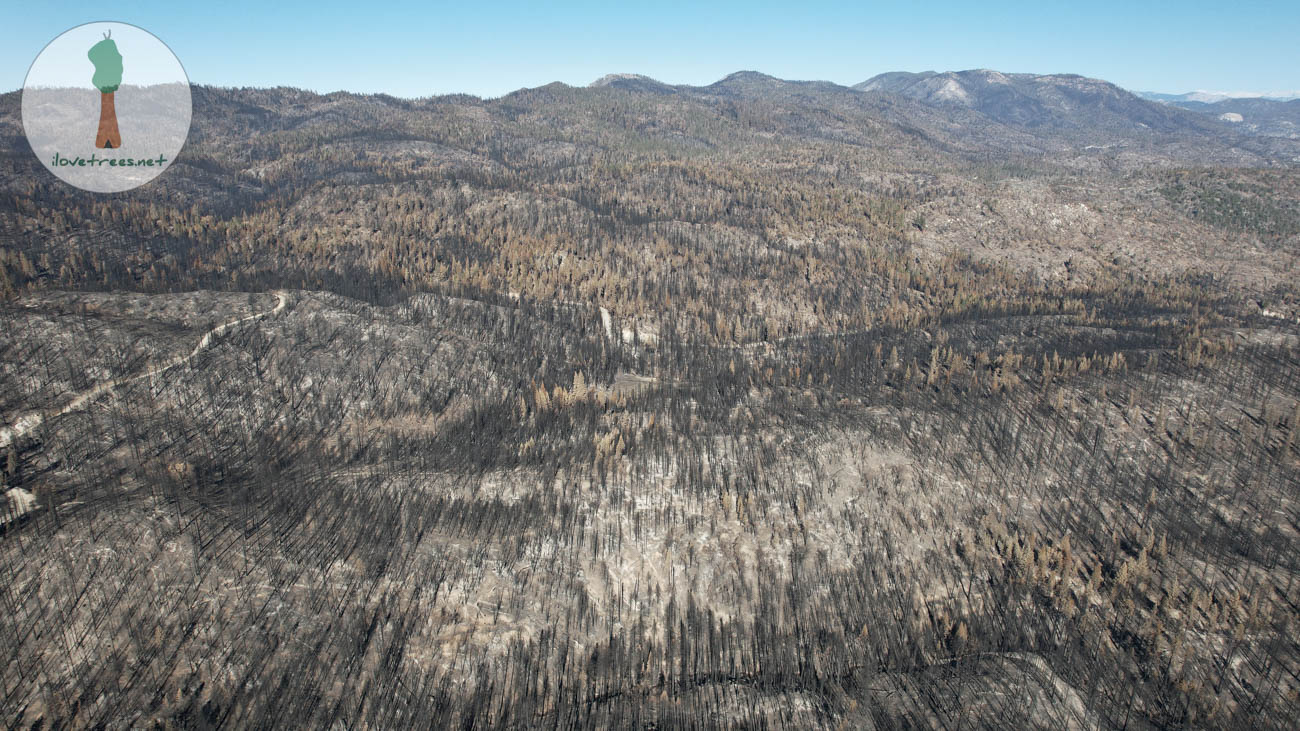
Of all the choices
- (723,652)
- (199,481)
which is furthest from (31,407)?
(723,652)

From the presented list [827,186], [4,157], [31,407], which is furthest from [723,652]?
[827,186]

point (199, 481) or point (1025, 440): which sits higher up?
point (1025, 440)

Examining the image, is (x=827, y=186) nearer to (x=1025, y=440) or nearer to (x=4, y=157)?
(x=1025, y=440)

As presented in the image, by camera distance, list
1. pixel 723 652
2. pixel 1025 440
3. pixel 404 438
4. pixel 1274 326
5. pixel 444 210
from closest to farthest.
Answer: pixel 723 652 → pixel 1025 440 → pixel 404 438 → pixel 1274 326 → pixel 444 210

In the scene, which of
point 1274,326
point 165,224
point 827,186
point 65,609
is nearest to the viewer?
point 65,609

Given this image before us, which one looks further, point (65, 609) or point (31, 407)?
point (31, 407)

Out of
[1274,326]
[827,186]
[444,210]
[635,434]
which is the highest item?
[827,186]
